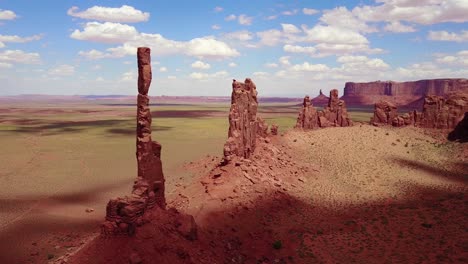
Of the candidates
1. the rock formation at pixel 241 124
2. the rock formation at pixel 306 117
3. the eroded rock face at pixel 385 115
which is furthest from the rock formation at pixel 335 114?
the rock formation at pixel 241 124

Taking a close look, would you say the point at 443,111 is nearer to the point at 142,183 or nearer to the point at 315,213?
the point at 315,213

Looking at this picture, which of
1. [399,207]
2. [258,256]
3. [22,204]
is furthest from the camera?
[22,204]

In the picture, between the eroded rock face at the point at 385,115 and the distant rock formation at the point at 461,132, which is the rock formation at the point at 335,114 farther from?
the distant rock formation at the point at 461,132

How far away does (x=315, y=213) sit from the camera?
3806 centimetres

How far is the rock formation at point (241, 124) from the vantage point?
42.0 meters

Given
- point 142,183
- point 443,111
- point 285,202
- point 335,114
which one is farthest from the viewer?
point 335,114

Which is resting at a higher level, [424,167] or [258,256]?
[424,167]

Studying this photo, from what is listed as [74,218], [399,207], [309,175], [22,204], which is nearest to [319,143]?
[309,175]

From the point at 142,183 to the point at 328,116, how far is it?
5833cm

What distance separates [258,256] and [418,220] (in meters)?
16.1

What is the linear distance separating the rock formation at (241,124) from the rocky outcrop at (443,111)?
40605mm

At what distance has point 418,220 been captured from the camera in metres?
34.8

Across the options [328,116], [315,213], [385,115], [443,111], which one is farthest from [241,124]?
[443,111]

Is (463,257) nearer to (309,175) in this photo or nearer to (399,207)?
(399,207)
